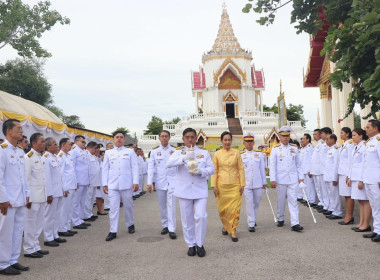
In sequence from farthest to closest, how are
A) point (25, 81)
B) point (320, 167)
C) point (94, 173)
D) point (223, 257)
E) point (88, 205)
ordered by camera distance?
point (25, 81) → point (94, 173) → point (320, 167) → point (88, 205) → point (223, 257)

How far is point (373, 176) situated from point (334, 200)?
7.80 ft

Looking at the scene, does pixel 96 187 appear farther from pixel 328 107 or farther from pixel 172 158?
pixel 328 107

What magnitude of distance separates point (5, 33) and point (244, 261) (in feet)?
65.0

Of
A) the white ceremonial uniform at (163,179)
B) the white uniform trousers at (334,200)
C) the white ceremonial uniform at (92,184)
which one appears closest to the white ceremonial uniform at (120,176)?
the white ceremonial uniform at (163,179)

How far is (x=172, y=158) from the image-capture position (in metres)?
5.78

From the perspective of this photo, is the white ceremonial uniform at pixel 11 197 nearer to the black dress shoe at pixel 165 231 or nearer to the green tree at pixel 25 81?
the black dress shoe at pixel 165 231

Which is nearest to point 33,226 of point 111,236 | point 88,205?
point 111,236

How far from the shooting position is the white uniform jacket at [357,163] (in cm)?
678

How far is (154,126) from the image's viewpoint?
59875 millimetres

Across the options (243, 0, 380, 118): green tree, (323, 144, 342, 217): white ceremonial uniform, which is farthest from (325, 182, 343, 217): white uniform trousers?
(243, 0, 380, 118): green tree

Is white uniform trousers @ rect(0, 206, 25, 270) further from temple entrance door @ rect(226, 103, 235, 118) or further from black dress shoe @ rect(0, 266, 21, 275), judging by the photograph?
temple entrance door @ rect(226, 103, 235, 118)

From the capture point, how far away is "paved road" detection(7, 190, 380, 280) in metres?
4.63

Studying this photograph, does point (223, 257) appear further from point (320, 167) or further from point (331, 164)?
point (320, 167)

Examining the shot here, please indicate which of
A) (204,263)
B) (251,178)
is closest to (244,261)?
(204,263)
